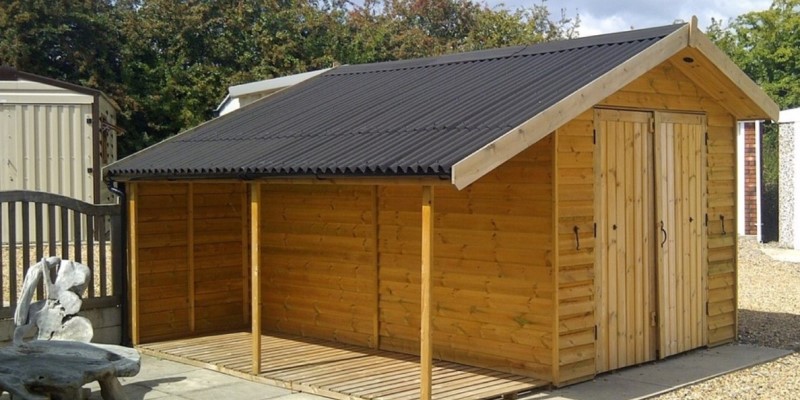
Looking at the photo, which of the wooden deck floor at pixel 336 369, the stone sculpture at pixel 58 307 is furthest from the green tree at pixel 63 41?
the stone sculpture at pixel 58 307

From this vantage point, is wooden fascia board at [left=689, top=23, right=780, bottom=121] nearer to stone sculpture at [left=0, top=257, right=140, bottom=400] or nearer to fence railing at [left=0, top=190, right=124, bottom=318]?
stone sculpture at [left=0, top=257, right=140, bottom=400]

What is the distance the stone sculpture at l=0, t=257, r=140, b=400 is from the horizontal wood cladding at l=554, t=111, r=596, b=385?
339 cm

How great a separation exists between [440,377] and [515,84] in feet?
8.48

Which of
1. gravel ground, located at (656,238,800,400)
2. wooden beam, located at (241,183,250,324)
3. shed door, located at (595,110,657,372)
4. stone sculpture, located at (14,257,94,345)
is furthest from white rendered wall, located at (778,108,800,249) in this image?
stone sculpture, located at (14,257,94,345)

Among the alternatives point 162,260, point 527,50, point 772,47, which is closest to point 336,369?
point 162,260

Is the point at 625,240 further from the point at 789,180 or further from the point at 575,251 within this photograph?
the point at 789,180

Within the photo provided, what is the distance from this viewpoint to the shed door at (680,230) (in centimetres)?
871

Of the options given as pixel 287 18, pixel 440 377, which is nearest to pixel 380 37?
pixel 287 18

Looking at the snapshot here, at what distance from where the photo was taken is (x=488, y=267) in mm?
8023

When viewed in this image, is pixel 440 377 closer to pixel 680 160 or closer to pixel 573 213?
pixel 573 213

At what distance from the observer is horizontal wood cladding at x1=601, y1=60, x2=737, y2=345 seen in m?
9.12

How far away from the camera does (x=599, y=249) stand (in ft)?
26.2

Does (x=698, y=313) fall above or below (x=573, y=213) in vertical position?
below

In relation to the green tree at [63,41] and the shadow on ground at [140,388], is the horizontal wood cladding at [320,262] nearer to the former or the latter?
the shadow on ground at [140,388]
